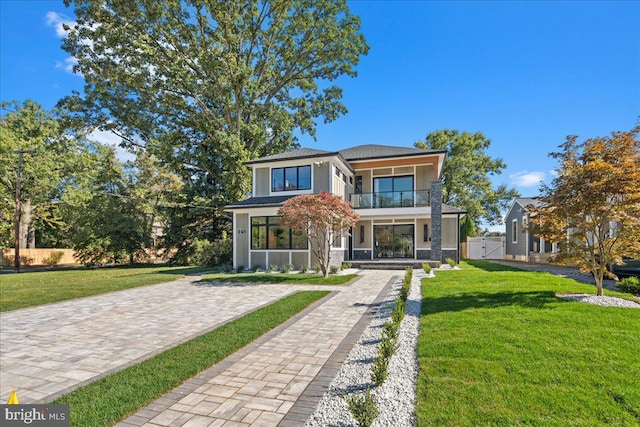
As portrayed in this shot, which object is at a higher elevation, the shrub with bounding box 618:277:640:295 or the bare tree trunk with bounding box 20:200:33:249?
the bare tree trunk with bounding box 20:200:33:249

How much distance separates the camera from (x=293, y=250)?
653 inches

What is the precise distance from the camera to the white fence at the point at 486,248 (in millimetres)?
27297

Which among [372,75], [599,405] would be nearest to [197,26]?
[372,75]

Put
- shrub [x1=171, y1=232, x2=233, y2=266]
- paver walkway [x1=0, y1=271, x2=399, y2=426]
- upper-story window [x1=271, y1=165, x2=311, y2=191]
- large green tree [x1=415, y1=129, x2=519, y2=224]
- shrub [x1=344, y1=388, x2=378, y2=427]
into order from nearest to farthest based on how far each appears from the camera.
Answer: shrub [x1=344, y1=388, x2=378, y2=427] → paver walkway [x1=0, y1=271, x2=399, y2=426] → upper-story window [x1=271, y1=165, x2=311, y2=191] → shrub [x1=171, y1=232, x2=233, y2=266] → large green tree [x1=415, y1=129, x2=519, y2=224]

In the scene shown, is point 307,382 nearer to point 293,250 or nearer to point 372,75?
point 293,250

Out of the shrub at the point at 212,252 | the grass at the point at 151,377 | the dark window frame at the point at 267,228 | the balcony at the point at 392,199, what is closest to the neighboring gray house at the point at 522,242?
the balcony at the point at 392,199

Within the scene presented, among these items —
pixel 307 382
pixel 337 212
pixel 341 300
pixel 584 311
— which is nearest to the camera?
pixel 307 382

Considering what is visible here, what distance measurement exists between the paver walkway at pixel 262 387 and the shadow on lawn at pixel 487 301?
7.14ft

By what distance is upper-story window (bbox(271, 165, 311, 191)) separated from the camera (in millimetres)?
17250

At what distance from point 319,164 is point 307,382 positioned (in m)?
13.5

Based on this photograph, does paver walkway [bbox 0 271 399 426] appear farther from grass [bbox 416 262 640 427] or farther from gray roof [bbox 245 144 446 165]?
gray roof [bbox 245 144 446 165]

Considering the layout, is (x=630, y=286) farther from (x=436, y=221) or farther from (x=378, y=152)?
(x=378, y=152)

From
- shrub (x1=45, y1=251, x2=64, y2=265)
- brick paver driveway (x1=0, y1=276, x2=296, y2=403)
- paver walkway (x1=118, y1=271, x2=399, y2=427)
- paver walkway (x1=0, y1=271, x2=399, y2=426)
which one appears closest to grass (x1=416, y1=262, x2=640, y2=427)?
paver walkway (x1=118, y1=271, x2=399, y2=427)

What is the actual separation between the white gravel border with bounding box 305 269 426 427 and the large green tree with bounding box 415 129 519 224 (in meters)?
26.3
